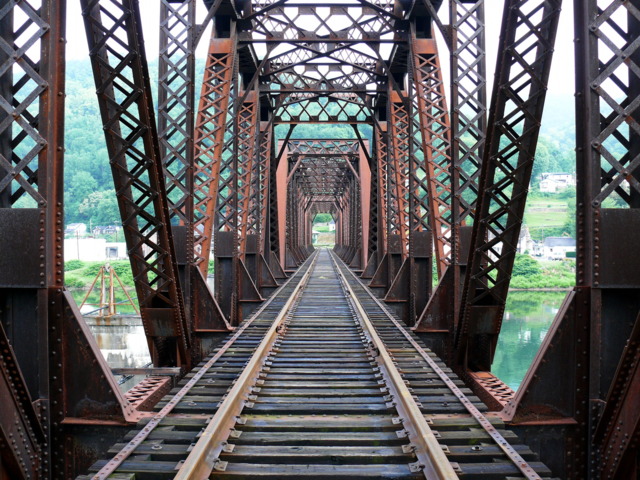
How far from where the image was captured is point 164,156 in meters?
9.48

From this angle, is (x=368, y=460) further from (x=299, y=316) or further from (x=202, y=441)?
(x=299, y=316)

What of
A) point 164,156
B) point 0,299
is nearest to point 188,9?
point 164,156

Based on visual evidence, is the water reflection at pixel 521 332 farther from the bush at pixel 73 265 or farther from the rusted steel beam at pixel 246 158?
the bush at pixel 73 265

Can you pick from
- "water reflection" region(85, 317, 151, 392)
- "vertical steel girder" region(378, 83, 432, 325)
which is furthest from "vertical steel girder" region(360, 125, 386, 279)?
"water reflection" region(85, 317, 151, 392)

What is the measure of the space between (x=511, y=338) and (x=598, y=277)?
35668mm

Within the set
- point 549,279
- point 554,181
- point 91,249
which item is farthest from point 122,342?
point 554,181

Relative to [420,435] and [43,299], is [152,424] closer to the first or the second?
[43,299]

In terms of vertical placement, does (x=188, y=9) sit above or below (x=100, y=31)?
above

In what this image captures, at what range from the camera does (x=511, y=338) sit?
3834cm

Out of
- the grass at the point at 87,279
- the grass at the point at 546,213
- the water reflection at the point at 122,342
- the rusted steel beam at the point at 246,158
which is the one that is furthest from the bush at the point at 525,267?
the rusted steel beam at the point at 246,158

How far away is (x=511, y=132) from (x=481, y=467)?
3.66 m

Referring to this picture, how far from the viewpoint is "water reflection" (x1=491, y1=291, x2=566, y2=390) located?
32.2m

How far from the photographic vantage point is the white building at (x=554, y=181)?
116 meters

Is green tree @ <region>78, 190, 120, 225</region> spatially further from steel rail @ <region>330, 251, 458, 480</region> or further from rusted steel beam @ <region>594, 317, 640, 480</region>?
rusted steel beam @ <region>594, 317, 640, 480</region>
